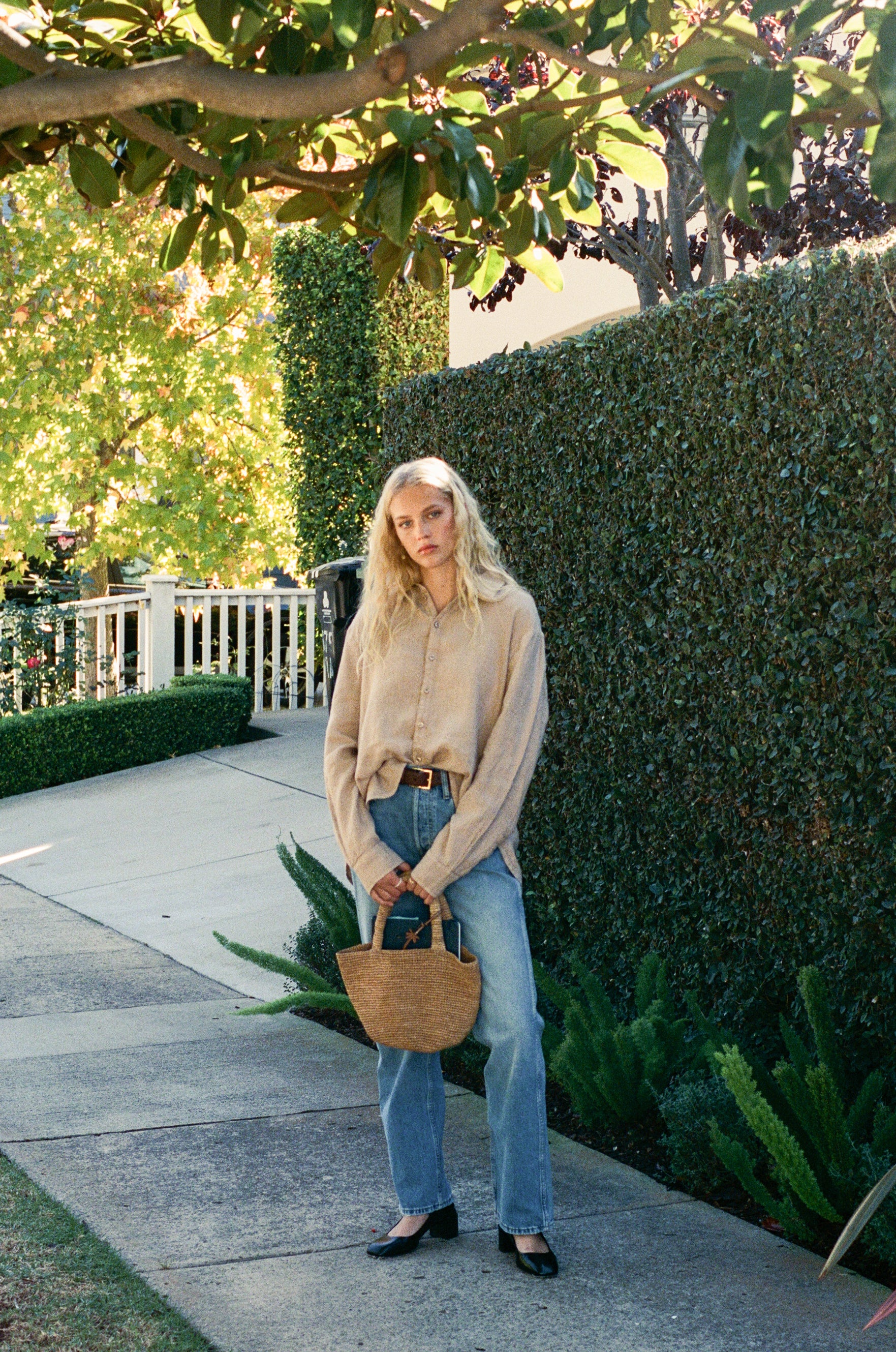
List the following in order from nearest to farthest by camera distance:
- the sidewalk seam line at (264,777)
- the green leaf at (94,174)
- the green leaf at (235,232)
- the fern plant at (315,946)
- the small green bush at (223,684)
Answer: the green leaf at (94,174) → the green leaf at (235,232) → the fern plant at (315,946) → the sidewalk seam line at (264,777) → the small green bush at (223,684)

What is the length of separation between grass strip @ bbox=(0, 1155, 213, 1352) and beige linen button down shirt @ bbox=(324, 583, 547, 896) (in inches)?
41.5

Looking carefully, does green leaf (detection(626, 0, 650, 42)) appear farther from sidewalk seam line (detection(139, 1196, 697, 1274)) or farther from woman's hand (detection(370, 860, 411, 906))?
sidewalk seam line (detection(139, 1196, 697, 1274))

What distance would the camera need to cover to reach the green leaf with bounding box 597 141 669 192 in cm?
372

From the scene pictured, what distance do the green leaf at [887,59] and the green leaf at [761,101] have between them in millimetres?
171

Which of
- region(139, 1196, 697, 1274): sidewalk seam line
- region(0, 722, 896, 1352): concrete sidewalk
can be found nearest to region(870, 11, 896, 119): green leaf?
region(0, 722, 896, 1352): concrete sidewalk

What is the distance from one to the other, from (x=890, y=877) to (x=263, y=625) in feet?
34.2

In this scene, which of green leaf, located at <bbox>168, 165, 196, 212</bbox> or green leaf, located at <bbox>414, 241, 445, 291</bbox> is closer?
green leaf, located at <bbox>168, 165, 196, 212</bbox>

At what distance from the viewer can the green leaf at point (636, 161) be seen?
372 cm

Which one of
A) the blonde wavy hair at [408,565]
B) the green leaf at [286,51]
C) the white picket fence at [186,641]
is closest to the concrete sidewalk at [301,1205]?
the blonde wavy hair at [408,565]

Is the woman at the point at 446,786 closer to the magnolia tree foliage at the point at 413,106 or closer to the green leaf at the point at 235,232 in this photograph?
the magnolia tree foliage at the point at 413,106

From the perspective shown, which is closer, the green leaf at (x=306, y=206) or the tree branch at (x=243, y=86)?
the tree branch at (x=243, y=86)

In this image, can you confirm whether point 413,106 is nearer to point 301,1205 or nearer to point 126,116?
point 126,116

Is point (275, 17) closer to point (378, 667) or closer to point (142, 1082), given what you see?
point (378, 667)

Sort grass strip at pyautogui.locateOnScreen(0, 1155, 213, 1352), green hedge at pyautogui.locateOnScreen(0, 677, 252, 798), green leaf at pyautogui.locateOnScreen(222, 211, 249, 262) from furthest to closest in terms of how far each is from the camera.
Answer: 1. green hedge at pyautogui.locateOnScreen(0, 677, 252, 798)
2. green leaf at pyautogui.locateOnScreen(222, 211, 249, 262)
3. grass strip at pyautogui.locateOnScreen(0, 1155, 213, 1352)
